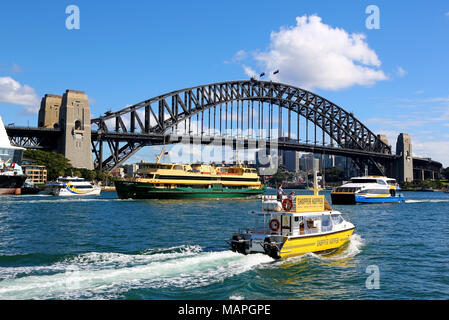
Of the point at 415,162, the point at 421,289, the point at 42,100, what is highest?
the point at 42,100

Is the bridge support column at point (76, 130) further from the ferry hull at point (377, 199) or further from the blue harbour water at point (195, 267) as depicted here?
the blue harbour water at point (195, 267)

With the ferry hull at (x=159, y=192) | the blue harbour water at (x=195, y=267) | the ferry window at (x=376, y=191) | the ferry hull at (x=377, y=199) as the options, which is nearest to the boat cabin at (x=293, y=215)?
the blue harbour water at (x=195, y=267)

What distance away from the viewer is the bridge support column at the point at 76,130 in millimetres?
92688

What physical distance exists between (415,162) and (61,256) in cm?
18252

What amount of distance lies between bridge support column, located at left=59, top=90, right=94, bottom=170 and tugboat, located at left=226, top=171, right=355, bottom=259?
262 ft

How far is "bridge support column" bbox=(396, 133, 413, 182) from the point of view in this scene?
154 m

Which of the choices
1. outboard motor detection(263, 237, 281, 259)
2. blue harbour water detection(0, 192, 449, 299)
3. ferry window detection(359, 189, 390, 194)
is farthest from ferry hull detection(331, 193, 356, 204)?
outboard motor detection(263, 237, 281, 259)

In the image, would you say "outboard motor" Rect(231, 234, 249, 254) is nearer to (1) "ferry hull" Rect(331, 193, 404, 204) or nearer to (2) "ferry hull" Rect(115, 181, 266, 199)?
(1) "ferry hull" Rect(331, 193, 404, 204)

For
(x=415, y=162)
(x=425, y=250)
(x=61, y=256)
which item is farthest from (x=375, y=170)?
(x=61, y=256)

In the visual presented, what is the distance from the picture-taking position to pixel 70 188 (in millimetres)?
74000
